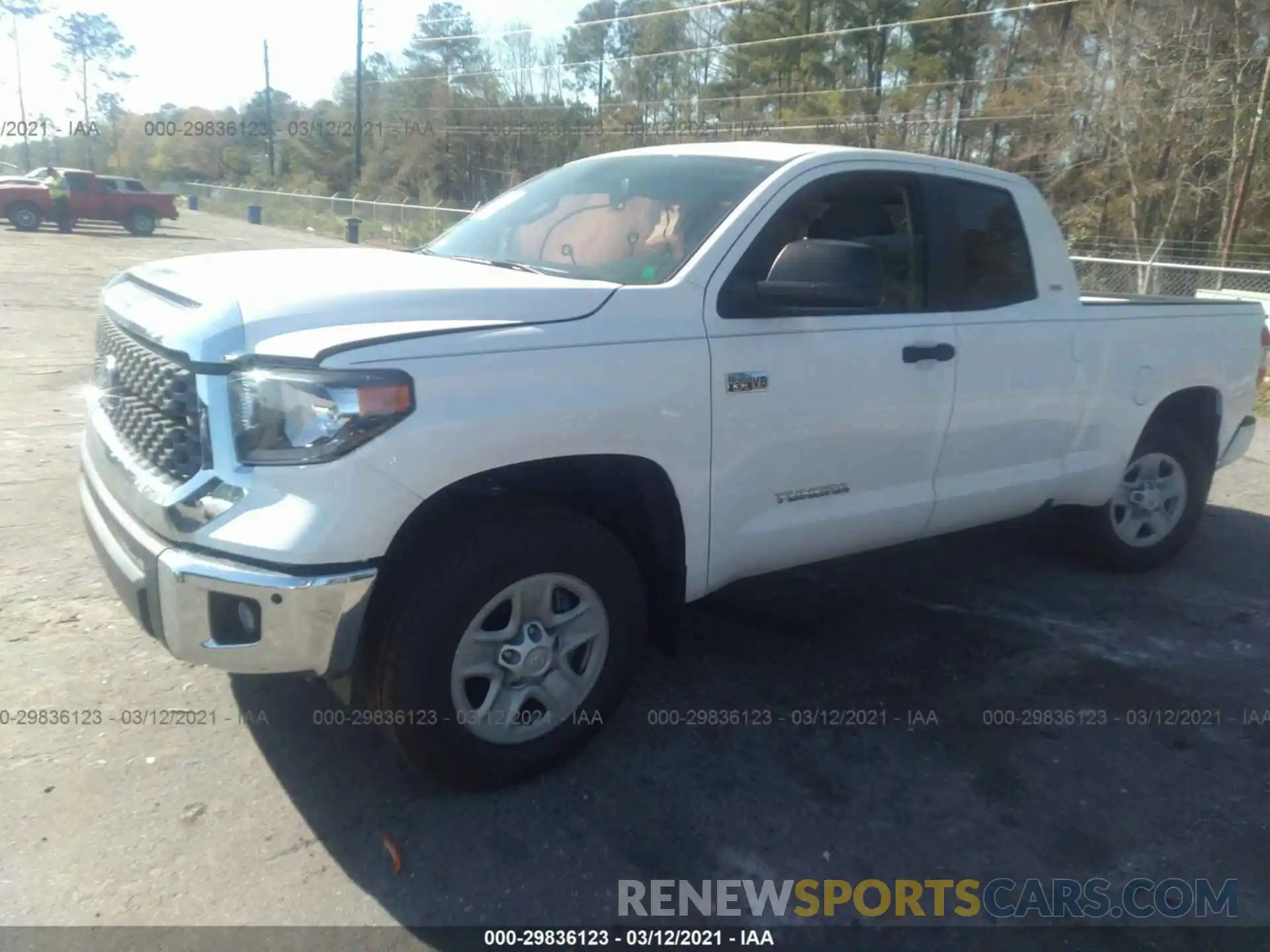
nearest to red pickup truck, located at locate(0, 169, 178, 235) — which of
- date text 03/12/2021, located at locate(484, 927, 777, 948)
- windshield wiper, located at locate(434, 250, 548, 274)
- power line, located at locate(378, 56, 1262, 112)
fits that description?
power line, located at locate(378, 56, 1262, 112)

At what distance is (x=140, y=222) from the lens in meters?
30.3

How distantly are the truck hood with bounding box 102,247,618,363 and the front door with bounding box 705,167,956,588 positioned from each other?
0.56m

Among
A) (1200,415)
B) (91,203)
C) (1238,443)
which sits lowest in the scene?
(1238,443)

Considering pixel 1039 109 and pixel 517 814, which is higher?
pixel 1039 109

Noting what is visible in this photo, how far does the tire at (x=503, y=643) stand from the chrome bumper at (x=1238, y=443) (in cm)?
395

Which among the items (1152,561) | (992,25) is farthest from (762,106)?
(1152,561)

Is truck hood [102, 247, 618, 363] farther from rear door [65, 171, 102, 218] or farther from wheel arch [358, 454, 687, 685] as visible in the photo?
rear door [65, 171, 102, 218]

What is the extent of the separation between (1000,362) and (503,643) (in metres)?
2.43

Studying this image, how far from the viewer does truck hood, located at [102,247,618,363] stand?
9.11 feet

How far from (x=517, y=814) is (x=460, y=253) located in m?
2.20

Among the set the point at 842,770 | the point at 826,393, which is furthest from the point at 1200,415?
the point at 842,770

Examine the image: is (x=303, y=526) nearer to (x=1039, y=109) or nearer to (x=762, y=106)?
(x=1039, y=109)

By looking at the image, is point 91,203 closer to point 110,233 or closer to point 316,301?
point 110,233

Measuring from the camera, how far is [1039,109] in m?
28.3
